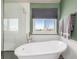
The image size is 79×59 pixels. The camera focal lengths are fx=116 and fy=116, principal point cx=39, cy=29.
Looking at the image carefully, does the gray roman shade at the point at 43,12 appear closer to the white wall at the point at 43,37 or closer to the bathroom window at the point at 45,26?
the bathroom window at the point at 45,26

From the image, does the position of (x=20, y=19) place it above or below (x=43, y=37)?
above

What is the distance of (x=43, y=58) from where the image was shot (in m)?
2.59

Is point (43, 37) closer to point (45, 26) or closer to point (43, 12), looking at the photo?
point (45, 26)

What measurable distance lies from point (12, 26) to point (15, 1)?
88 cm

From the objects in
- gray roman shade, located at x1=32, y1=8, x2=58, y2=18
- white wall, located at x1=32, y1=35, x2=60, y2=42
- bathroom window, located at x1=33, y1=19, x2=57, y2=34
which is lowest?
white wall, located at x1=32, y1=35, x2=60, y2=42

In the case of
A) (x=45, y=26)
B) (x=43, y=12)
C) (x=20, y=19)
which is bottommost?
(x=45, y=26)

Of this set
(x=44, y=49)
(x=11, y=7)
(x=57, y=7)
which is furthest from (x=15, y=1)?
(x=44, y=49)

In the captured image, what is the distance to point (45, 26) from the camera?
13.3 ft

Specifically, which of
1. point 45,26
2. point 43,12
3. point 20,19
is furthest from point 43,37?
point 20,19

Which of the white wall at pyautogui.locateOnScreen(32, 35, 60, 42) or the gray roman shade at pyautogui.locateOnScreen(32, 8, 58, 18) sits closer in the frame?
the white wall at pyautogui.locateOnScreen(32, 35, 60, 42)

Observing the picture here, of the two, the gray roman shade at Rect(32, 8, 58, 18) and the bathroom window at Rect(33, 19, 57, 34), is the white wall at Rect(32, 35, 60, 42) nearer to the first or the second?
the bathroom window at Rect(33, 19, 57, 34)

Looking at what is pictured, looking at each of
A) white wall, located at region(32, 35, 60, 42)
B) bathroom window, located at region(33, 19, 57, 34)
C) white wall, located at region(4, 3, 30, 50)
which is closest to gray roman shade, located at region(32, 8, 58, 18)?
bathroom window, located at region(33, 19, 57, 34)

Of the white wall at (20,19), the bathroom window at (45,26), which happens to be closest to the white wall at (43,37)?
the bathroom window at (45,26)

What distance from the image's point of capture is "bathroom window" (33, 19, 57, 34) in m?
4.05
